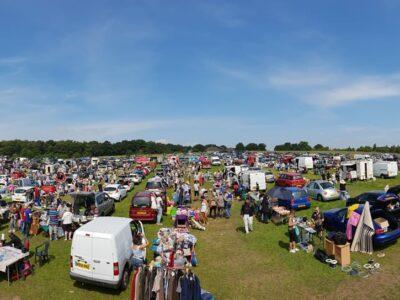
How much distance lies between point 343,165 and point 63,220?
29497mm

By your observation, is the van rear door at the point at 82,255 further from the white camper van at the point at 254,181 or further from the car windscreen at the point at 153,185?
the white camper van at the point at 254,181

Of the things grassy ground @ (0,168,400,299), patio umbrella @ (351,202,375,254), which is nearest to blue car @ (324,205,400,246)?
patio umbrella @ (351,202,375,254)

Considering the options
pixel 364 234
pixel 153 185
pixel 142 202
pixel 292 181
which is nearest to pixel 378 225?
pixel 364 234

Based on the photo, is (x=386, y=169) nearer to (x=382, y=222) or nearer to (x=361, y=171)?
(x=361, y=171)

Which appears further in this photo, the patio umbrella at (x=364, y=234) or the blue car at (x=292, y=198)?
the blue car at (x=292, y=198)

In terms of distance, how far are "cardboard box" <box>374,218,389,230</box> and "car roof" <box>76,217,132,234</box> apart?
30.2ft

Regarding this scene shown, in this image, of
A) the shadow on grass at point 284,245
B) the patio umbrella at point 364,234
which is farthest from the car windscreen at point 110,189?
the patio umbrella at point 364,234

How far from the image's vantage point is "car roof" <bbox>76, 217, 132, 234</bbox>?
416 inches

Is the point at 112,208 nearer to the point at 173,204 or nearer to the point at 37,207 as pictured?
the point at 173,204

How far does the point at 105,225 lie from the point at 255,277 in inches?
201

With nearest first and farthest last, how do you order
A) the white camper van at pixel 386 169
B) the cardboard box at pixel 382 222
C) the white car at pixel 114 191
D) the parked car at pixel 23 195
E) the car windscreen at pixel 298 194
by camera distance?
the cardboard box at pixel 382 222 → the car windscreen at pixel 298 194 → the white car at pixel 114 191 → the parked car at pixel 23 195 → the white camper van at pixel 386 169

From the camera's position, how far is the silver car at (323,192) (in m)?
23.7

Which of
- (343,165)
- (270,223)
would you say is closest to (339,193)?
(270,223)

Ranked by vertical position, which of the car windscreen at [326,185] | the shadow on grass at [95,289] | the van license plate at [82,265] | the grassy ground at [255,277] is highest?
the car windscreen at [326,185]
